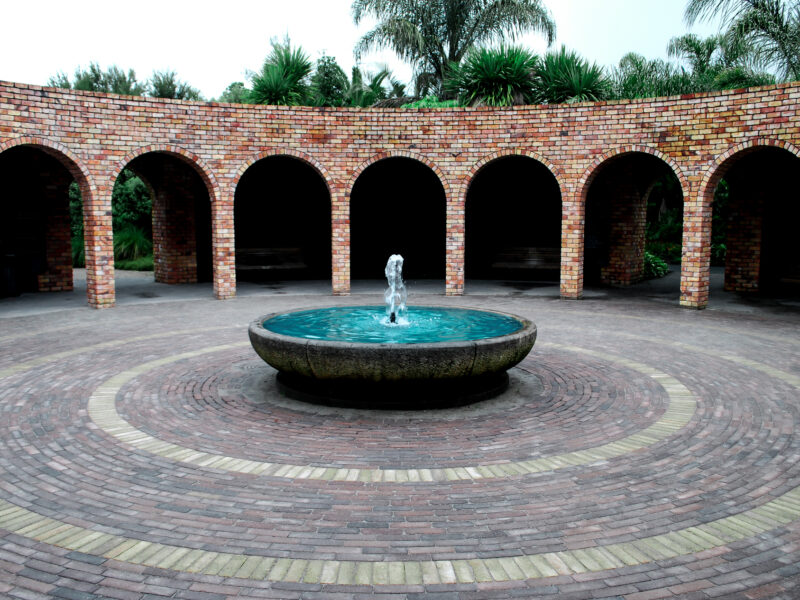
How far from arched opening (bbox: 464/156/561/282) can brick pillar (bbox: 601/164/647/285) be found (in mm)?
1827

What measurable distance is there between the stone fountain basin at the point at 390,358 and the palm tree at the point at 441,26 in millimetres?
24097

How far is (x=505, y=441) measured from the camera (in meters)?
5.18

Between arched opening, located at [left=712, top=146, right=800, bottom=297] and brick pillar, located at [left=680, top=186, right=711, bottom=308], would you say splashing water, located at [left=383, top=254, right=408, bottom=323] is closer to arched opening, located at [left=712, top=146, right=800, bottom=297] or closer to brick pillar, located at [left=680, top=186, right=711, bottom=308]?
brick pillar, located at [left=680, top=186, right=711, bottom=308]

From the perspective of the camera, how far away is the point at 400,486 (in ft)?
14.1

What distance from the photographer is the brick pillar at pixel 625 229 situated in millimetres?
16984

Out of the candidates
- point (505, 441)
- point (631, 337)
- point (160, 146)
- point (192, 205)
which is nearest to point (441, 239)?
point (192, 205)

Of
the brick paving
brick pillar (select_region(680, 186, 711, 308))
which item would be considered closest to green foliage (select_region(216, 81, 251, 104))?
brick pillar (select_region(680, 186, 711, 308))

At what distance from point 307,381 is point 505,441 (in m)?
2.13

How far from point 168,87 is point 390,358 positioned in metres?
32.4

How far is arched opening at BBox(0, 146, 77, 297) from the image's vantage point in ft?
51.0

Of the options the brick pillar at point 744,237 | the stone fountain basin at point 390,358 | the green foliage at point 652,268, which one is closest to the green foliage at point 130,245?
the green foliage at point 652,268

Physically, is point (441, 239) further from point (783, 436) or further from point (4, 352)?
point (783, 436)

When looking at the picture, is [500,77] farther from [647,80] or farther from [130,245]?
[130,245]

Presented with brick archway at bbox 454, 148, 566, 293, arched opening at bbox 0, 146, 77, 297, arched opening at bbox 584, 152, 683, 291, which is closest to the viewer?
arched opening at bbox 0, 146, 77, 297
